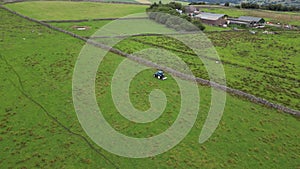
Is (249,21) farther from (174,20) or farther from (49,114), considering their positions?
(49,114)

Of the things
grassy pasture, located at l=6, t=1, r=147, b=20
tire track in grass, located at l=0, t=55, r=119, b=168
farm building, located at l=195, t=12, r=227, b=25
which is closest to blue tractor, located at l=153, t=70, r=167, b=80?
tire track in grass, located at l=0, t=55, r=119, b=168

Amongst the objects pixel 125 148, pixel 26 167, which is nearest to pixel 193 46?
pixel 125 148

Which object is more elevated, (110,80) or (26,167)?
(110,80)

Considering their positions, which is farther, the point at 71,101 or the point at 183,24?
the point at 183,24

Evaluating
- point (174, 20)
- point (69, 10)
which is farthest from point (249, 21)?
point (69, 10)

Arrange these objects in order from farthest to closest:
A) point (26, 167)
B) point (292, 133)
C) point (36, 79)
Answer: point (36, 79), point (292, 133), point (26, 167)

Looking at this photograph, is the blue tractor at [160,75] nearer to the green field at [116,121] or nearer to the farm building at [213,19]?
the green field at [116,121]

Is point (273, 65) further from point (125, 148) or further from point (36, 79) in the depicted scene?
point (36, 79)
